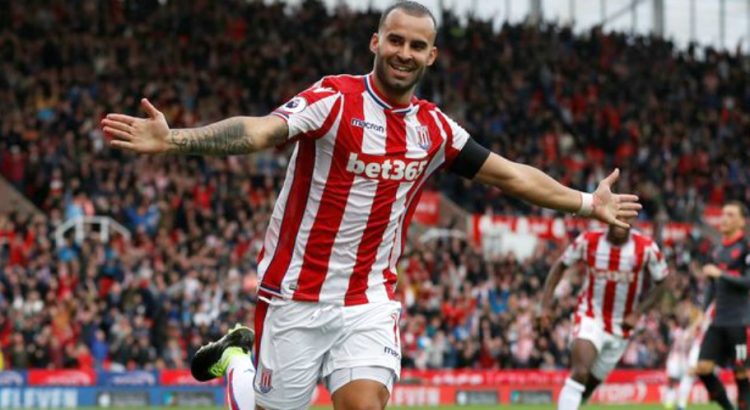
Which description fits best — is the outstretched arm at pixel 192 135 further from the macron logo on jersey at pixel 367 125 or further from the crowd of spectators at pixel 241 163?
the crowd of spectators at pixel 241 163

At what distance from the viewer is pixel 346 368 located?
6859 mm

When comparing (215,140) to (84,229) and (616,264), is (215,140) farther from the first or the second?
(84,229)

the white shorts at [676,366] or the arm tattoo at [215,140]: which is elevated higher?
the arm tattoo at [215,140]

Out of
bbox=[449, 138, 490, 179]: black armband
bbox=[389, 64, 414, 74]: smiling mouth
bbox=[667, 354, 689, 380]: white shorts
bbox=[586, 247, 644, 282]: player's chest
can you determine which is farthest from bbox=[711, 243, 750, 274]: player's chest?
bbox=[389, 64, 414, 74]: smiling mouth

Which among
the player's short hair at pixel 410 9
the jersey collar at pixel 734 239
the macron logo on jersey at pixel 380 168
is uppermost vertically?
the player's short hair at pixel 410 9

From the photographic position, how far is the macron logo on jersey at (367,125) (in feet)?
22.0

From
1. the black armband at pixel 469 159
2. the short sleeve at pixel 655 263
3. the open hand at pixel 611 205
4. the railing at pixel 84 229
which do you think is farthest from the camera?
the railing at pixel 84 229

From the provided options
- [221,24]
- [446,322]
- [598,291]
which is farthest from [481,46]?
[598,291]

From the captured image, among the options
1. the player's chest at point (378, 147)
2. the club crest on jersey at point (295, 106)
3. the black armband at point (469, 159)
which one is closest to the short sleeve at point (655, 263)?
the black armband at point (469, 159)

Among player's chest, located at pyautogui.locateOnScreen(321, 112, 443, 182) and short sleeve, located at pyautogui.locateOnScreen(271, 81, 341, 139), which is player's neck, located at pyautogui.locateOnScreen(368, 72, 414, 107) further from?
Answer: short sleeve, located at pyautogui.locateOnScreen(271, 81, 341, 139)

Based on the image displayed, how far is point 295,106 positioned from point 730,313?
9098 millimetres

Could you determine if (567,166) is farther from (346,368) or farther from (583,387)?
(346,368)

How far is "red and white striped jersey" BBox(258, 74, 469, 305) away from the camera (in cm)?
671

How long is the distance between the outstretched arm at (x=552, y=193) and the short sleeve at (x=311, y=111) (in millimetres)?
993
